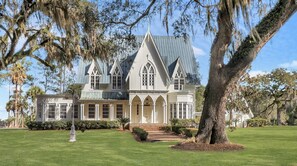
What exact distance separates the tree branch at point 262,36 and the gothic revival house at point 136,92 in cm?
1914

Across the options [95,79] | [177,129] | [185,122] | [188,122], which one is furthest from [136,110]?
[177,129]

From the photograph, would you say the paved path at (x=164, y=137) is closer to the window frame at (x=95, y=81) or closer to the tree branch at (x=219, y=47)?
the tree branch at (x=219, y=47)

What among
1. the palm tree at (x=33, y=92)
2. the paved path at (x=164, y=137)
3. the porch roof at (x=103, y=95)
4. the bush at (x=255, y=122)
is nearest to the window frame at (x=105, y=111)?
the porch roof at (x=103, y=95)

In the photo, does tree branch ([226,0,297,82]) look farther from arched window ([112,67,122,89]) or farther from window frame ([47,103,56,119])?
window frame ([47,103,56,119])

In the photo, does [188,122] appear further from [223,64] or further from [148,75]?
[223,64]

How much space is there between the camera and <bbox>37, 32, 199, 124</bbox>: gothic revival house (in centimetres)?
A: 3494

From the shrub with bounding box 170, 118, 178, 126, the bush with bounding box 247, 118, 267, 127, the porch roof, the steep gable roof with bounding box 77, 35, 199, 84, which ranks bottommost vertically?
the bush with bounding box 247, 118, 267, 127

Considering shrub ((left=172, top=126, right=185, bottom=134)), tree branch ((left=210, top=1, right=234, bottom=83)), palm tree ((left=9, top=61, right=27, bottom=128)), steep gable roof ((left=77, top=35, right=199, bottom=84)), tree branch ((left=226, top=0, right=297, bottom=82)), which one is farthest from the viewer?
palm tree ((left=9, top=61, right=27, bottom=128))

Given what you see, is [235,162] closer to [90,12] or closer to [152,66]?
[90,12]

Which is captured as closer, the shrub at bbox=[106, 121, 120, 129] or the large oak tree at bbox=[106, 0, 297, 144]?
the large oak tree at bbox=[106, 0, 297, 144]

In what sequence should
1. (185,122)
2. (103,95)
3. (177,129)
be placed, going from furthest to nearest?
(103,95), (185,122), (177,129)

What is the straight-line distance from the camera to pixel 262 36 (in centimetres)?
1527

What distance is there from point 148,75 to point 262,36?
799 inches

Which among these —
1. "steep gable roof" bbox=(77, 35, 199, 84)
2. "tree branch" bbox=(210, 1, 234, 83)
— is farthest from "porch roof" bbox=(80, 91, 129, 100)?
"tree branch" bbox=(210, 1, 234, 83)
